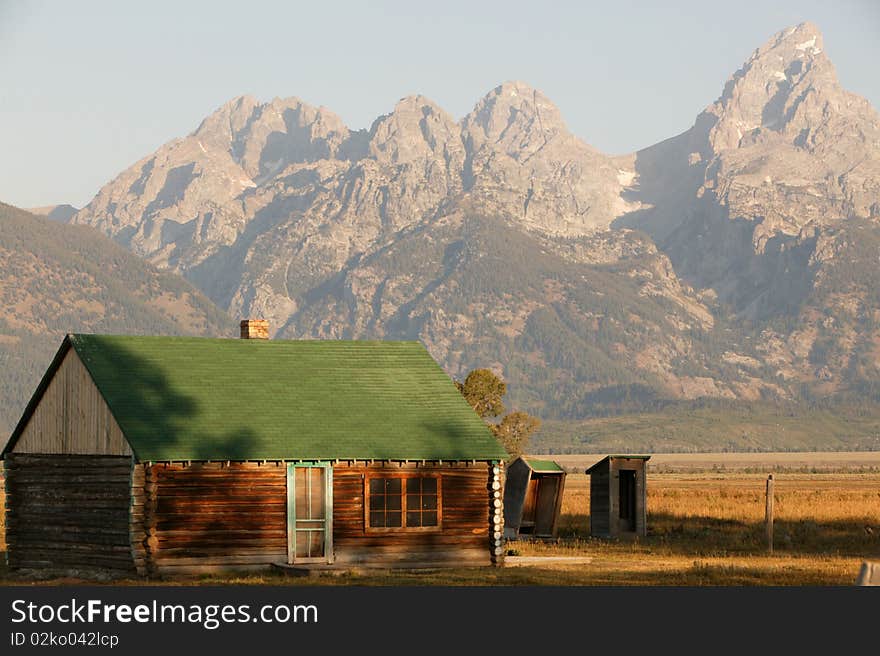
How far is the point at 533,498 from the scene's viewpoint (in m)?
54.5

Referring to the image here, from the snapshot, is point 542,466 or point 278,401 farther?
point 542,466

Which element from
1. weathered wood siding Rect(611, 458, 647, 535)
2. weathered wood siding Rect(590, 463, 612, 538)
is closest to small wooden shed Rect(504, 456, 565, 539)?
weathered wood siding Rect(590, 463, 612, 538)

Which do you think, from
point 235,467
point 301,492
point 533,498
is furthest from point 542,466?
point 235,467

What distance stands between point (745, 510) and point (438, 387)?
88.1 feet

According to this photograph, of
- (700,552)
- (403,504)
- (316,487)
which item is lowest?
(700,552)

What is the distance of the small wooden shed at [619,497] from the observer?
53.3m

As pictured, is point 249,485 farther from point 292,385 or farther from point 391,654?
point 391,654

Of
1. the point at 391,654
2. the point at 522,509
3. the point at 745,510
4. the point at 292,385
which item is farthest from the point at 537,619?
the point at 745,510

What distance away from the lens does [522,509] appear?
177 ft

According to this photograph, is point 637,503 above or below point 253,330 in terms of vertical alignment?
below

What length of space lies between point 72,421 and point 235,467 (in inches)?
174

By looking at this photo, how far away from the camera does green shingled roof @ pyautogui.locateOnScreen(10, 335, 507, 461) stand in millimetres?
38875

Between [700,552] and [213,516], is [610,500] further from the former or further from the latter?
[213,516]

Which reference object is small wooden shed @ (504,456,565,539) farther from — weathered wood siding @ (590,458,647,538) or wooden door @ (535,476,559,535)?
weathered wood siding @ (590,458,647,538)
